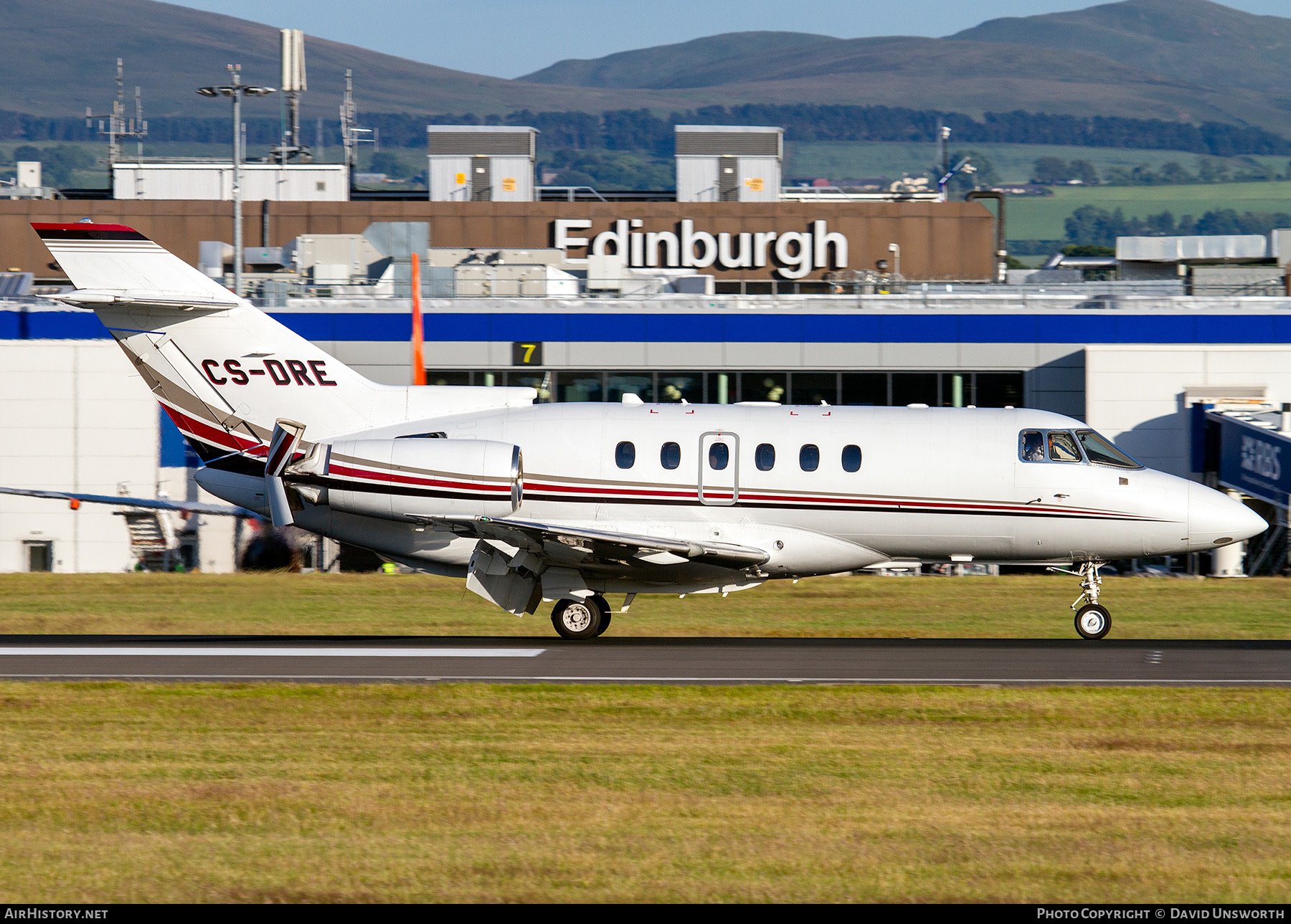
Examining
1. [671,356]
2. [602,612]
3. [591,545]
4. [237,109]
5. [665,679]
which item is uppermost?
[237,109]

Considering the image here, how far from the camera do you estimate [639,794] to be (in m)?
12.4

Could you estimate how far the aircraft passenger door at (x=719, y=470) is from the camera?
Result: 72.2 feet

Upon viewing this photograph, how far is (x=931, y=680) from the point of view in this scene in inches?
696

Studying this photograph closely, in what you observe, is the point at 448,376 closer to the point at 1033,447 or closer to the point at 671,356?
the point at 671,356

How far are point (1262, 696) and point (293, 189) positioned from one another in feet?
213

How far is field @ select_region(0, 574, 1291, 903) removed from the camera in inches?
397

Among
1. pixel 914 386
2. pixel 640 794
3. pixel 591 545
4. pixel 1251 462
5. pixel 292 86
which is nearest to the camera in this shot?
pixel 640 794

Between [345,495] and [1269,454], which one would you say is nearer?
[345,495]

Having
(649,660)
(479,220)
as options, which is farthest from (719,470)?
(479,220)

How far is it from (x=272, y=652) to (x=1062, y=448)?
39.7ft

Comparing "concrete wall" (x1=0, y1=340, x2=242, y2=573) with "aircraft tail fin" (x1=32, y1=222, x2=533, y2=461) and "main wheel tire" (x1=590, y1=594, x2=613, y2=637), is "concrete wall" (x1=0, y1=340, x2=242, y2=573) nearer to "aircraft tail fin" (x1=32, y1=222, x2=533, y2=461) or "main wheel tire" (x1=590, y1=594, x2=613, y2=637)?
"aircraft tail fin" (x1=32, y1=222, x2=533, y2=461)

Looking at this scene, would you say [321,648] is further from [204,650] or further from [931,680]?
[931,680]

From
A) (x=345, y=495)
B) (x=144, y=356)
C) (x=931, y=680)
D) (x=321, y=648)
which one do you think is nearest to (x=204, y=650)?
(x=321, y=648)

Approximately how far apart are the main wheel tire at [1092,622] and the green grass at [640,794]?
17.3ft
